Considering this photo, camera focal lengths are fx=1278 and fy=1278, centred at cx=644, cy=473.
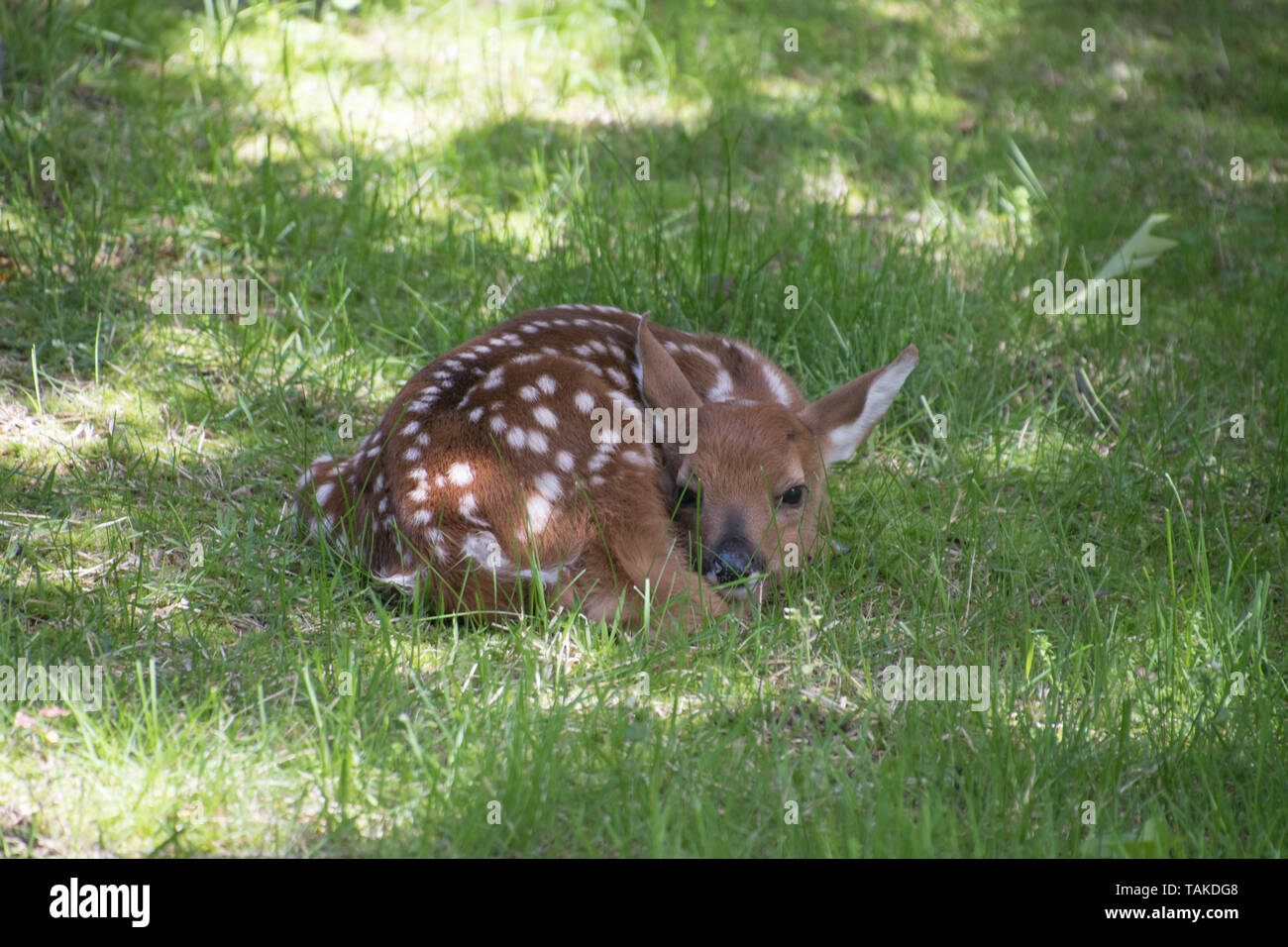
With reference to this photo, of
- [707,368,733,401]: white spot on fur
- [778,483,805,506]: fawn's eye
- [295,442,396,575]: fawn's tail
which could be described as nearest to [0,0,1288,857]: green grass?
[295,442,396,575]: fawn's tail

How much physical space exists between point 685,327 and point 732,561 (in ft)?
5.16

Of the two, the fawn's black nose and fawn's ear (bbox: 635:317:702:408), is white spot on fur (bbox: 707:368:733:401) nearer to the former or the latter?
fawn's ear (bbox: 635:317:702:408)

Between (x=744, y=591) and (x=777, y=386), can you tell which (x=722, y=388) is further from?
(x=744, y=591)

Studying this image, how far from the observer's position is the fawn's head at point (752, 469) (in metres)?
3.66

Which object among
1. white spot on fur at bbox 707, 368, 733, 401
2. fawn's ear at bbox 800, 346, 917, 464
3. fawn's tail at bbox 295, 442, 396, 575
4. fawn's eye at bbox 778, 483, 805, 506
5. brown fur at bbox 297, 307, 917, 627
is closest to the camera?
brown fur at bbox 297, 307, 917, 627

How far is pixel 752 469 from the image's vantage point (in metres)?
3.74

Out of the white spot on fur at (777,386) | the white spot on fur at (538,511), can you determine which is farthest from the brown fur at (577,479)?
the white spot on fur at (777,386)

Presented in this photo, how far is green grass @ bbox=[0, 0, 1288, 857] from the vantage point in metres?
2.73

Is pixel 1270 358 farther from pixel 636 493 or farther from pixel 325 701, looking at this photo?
pixel 325 701

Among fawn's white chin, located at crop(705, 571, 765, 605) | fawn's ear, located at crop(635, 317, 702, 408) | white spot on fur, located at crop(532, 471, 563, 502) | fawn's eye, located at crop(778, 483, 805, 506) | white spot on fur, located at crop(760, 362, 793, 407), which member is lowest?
fawn's white chin, located at crop(705, 571, 765, 605)

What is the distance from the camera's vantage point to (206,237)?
16.7 ft

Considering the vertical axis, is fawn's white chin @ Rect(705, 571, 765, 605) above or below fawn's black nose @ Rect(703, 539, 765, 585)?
below

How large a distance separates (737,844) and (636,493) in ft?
4.01

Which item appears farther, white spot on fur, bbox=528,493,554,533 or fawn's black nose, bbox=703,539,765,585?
fawn's black nose, bbox=703,539,765,585
